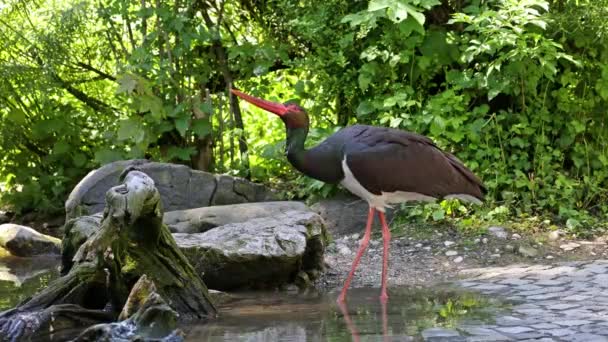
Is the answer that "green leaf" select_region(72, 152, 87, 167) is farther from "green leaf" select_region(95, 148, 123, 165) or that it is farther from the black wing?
the black wing

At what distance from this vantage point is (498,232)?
812 cm

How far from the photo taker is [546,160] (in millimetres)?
8867

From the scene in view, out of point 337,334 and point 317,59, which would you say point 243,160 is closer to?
point 317,59

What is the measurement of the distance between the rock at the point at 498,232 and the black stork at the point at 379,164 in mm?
1266

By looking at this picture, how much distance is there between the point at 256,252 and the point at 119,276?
110cm

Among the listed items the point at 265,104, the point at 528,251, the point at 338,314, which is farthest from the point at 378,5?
the point at 338,314

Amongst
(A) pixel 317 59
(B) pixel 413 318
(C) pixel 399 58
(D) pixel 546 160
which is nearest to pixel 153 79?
(A) pixel 317 59

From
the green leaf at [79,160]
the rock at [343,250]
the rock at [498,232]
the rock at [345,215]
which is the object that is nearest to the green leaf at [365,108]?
the rock at [345,215]

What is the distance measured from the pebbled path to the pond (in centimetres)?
16

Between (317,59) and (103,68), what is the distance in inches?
120

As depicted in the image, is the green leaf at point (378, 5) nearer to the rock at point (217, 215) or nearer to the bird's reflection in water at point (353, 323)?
the rock at point (217, 215)

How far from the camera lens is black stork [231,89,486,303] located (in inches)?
255

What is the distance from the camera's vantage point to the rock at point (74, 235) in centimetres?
662

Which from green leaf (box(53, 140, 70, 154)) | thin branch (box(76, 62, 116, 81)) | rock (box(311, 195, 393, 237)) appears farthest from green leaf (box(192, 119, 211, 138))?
rock (box(311, 195, 393, 237))
